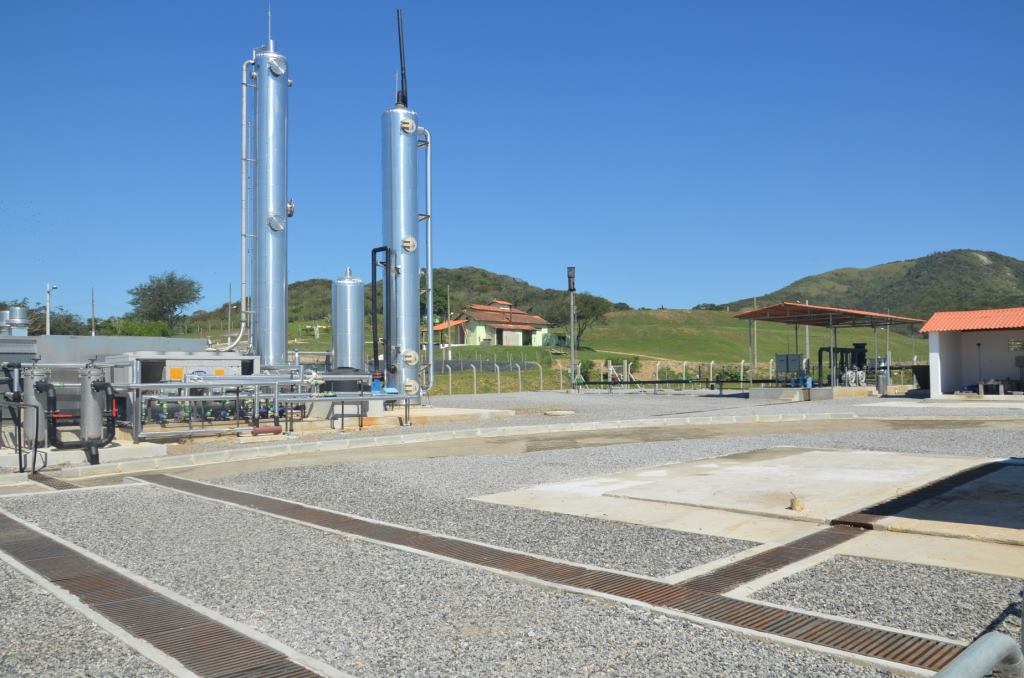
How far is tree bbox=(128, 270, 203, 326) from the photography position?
250 ft

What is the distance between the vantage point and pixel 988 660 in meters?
2.76

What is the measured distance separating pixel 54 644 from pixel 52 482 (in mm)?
8502

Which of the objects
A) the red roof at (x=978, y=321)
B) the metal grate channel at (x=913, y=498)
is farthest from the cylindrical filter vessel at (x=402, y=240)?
the red roof at (x=978, y=321)

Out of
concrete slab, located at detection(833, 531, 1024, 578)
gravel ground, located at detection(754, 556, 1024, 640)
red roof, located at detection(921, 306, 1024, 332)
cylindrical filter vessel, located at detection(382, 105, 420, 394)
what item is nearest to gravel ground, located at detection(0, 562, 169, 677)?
gravel ground, located at detection(754, 556, 1024, 640)

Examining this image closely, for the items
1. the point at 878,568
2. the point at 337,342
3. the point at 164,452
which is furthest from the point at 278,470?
the point at 337,342

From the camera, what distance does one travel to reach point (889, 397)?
1361 inches

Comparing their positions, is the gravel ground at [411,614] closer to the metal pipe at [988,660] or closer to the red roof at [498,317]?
the metal pipe at [988,660]

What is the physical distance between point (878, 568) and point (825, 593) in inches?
35.7

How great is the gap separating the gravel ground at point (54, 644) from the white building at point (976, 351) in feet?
110

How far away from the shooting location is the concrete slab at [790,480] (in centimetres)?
921

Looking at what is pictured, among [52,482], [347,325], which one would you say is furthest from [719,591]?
[347,325]

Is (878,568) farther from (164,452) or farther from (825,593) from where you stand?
(164,452)

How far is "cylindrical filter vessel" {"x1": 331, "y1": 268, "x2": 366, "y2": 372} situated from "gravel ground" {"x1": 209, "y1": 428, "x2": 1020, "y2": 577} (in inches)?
448

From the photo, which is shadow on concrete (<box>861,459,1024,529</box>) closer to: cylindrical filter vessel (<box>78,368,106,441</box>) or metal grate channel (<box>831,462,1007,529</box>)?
metal grate channel (<box>831,462,1007,529</box>)
